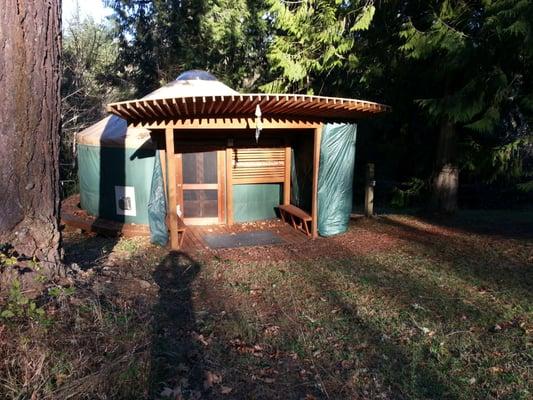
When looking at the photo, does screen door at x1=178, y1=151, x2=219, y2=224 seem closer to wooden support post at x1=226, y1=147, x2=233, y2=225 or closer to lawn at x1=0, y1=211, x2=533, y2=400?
wooden support post at x1=226, y1=147, x2=233, y2=225

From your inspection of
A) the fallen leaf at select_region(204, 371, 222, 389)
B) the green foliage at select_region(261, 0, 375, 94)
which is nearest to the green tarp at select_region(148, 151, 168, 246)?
the green foliage at select_region(261, 0, 375, 94)

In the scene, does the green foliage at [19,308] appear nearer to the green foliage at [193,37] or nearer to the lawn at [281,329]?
the lawn at [281,329]

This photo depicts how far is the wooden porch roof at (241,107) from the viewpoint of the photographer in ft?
17.3

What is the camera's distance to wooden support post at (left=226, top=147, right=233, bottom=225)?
789 centimetres

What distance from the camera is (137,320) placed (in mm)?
3375

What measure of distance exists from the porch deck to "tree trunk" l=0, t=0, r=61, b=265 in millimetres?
3142

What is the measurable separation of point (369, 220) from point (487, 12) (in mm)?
4412

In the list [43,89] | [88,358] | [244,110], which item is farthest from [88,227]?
[88,358]

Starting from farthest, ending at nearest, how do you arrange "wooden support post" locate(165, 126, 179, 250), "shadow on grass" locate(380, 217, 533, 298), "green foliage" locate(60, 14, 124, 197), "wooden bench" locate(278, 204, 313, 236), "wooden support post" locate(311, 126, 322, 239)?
"green foliage" locate(60, 14, 124, 197) < "wooden bench" locate(278, 204, 313, 236) < "wooden support post" locate(311, 126, 322, 239) < "wooden support post" locate(165, 126, 179, 250) < "shadow on grass" locate(380, 217, 533, 298)

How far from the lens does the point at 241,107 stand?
19.5 ft

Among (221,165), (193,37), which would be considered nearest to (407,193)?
(221,165)

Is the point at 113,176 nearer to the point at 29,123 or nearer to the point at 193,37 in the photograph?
the point at 29,123

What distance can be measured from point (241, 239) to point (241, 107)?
2.42m

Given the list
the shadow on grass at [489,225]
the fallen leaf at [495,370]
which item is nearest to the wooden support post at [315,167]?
the shadow on grass at [489,225]
